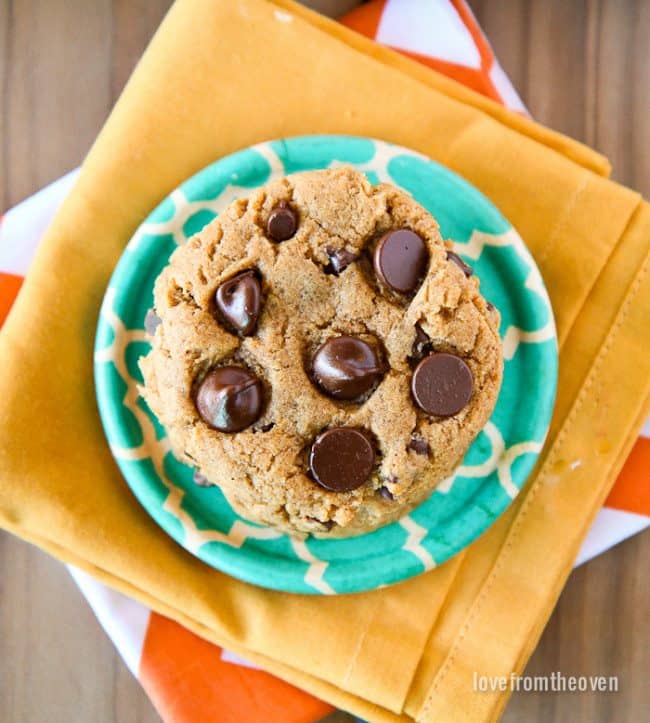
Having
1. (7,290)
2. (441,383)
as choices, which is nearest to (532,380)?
(441,383)

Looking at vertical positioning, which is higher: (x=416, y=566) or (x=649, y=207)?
(x=649, y=207)

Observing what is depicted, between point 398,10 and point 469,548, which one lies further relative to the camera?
point 398,10

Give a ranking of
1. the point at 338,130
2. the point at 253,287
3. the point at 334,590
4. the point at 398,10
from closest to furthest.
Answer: the point at 253,287
the point at 334,590
the point at 338,130
the point at 398,10

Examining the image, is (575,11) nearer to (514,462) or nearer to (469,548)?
(514,462)

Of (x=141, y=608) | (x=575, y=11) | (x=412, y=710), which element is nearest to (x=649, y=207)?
(x=575, y=11)

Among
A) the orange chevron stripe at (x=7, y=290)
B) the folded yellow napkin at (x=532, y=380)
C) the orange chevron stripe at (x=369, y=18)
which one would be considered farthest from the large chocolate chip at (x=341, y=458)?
the orange chevron stripe at (x=369, y=18)

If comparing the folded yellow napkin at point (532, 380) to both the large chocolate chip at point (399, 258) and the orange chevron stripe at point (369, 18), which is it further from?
the large chocolate chip at point (399, 258)

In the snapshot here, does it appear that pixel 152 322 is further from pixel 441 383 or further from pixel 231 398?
pixel 441 383
